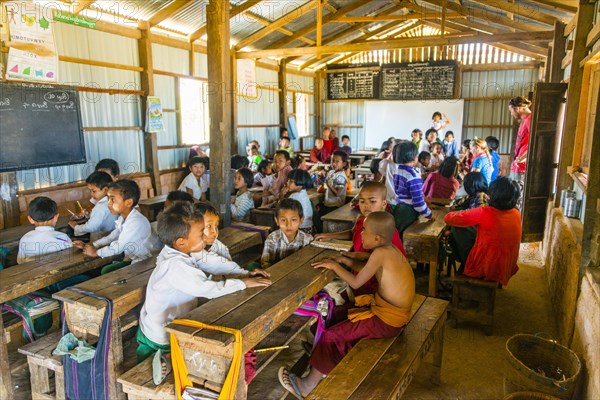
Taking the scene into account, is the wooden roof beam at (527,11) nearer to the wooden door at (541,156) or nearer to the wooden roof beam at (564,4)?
the wooden roof beam at (564,4)

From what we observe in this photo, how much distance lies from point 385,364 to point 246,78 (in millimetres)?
8124

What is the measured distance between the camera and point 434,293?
12.8ft

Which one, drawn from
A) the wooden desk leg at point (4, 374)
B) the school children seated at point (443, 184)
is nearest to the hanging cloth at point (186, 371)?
the wooden desk leg at point (4, 374)

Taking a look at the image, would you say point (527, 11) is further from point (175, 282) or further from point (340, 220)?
point (175, 282)

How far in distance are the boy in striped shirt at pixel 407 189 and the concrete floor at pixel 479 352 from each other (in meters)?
0.80

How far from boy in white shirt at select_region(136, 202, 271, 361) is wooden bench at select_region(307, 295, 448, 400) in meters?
0.57

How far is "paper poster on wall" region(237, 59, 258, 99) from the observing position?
9.02 metres

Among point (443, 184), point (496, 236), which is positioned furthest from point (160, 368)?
point (443, 184)

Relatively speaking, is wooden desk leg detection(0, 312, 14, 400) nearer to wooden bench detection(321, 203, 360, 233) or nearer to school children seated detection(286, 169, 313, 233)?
school children seated detection(286, 169, 313, 233)

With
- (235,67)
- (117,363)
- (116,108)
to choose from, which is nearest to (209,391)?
(117,363)

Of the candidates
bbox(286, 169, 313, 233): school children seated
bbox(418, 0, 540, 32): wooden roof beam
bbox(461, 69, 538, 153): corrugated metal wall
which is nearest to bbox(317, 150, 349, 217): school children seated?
bbox(286, 169, 313, 233): school children seated

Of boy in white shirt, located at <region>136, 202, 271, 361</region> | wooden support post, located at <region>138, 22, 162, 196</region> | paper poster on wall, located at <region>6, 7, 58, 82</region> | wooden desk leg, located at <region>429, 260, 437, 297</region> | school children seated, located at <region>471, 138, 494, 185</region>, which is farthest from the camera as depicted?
wooden support post, located at <region>138, 22, 162, 196</region>

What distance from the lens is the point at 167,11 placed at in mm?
6438

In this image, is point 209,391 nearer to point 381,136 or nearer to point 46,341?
point 46,341
